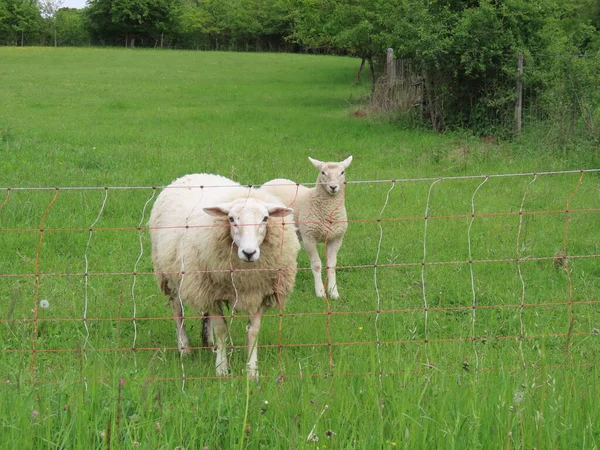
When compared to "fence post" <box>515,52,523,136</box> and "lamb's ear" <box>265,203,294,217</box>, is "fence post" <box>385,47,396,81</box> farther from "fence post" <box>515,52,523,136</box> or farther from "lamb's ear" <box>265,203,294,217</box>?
"lamb's ear" <box>265,203,294,217</box>

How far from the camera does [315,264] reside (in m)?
7.64

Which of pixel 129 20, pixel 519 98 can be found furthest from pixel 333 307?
pixel 129 20

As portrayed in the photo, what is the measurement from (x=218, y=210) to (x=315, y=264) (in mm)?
2621

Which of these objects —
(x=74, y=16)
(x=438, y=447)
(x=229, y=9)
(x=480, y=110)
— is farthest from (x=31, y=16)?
(x=438, y=447)

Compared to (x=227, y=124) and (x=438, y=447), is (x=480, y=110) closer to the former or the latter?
(x=227, y=124)

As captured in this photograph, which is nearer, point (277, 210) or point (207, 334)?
point (277, 210)

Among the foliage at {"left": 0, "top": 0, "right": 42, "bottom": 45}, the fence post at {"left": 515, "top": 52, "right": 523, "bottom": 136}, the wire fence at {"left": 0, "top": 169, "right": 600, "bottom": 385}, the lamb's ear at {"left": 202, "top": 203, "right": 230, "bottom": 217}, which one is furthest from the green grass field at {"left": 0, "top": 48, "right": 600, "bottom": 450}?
the foliage at {"left": 0, "top": 0, "right": 42, "bottom": 45}

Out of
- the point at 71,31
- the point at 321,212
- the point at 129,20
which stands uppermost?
the point at 129,20

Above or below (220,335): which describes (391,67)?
above

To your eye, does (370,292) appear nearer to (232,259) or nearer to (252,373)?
(232,259)

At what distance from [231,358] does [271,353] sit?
314mm

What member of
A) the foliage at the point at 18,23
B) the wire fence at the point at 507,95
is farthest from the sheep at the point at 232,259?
the foliage at the point at 18,23

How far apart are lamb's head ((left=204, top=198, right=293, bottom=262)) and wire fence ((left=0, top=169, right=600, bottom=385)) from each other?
0.50 m

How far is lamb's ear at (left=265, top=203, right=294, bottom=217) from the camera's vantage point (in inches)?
205
